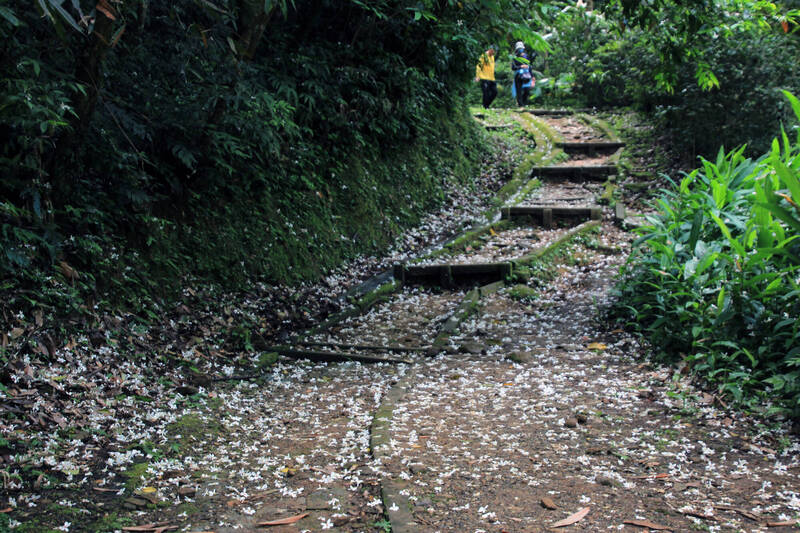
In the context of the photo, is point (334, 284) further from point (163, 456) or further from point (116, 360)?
point (163, 456)

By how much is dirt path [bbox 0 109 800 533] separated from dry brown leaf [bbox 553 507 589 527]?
0.04 ft

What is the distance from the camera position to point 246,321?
520 cm

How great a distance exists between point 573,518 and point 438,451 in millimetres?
893

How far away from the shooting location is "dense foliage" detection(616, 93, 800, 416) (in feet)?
11.5

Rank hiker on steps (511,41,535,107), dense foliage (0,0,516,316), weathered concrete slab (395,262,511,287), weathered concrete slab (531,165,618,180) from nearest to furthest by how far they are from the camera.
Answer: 1. dense foliage (0,0,516,316)
2. weathered concrete slab (395,262,511,287)
3. weathered concrete slab (531,165,618,180)
4. hiker on steps (511,41,535,107)

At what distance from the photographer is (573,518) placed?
8.21ft

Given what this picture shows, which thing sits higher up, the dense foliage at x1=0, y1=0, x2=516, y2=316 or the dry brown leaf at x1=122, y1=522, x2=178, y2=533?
the dense foliage at x1=0, y1=0, x2=516, y2=316

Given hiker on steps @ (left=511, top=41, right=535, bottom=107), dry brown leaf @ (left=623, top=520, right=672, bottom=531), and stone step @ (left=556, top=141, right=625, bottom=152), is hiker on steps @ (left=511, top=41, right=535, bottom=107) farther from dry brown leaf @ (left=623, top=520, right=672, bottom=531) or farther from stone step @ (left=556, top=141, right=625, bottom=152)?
dry brown leaf @ (left=623, top=520, right=672, bottom=531)

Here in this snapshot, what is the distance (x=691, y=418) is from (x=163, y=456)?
2.88 m

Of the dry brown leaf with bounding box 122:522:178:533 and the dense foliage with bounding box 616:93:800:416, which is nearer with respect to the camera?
the dry brown leaf with bounding box 122:522:178:533

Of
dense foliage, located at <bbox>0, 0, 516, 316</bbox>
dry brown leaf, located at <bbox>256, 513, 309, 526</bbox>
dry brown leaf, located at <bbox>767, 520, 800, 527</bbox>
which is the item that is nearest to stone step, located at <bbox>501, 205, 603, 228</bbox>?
dense foliage, located at <bbox>0, 0, 516, 316</bbox>

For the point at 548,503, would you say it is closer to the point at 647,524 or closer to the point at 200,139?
the point at 647,524

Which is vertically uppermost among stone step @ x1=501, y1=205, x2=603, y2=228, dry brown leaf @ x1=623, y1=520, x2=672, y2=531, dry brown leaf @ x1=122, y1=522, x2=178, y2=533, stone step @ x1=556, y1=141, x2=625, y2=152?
stone step @ x1=556, y1=141, x2=625, y2=152

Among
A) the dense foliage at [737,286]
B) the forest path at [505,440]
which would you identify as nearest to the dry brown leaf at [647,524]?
the forest path at [505,440]
